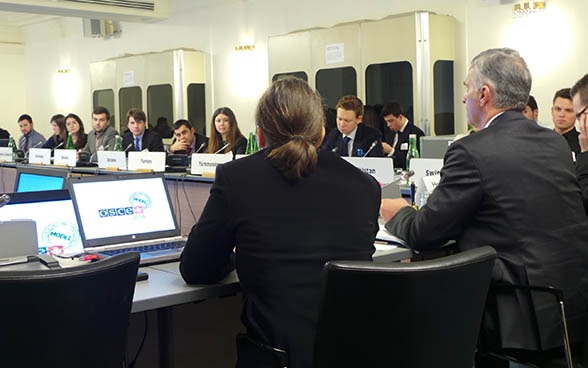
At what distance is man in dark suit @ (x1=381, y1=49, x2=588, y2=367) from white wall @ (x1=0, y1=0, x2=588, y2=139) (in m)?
3.79

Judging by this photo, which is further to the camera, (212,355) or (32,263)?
(212,355)

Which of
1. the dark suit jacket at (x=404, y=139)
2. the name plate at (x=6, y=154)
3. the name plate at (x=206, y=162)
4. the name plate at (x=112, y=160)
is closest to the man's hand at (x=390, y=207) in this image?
the name plate at (x=206, y=162)

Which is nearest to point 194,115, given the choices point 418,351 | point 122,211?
point 122,211

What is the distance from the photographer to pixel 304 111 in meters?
1.71

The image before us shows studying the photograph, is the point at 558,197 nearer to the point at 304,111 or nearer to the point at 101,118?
the point at 304,111

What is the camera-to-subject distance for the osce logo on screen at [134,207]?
2.40 metres

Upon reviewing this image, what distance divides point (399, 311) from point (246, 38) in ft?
23.2

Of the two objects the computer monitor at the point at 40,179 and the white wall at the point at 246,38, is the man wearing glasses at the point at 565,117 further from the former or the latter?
the computer monitor at the point at 40,179

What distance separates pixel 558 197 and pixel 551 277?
22 cm

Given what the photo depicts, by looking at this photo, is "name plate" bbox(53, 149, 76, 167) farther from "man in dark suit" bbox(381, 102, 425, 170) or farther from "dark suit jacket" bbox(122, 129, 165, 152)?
"man in dark suit" bbox(381, 102, 425, 170)

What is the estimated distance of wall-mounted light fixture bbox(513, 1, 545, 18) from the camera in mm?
5449

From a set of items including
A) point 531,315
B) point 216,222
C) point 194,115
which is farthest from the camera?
point 194,115

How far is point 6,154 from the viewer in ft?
22.9

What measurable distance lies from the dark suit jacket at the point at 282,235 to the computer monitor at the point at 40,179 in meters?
1.12
